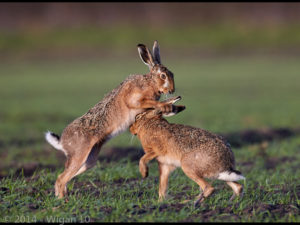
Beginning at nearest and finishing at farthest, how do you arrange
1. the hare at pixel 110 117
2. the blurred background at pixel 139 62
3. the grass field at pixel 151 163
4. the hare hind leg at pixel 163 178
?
the grass field at pixel 151 163 < the hare hind leg at pixel 163 178 < the hare at pixel 110 117 < the blurred background at pixel 139 62

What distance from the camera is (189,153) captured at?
600 cm

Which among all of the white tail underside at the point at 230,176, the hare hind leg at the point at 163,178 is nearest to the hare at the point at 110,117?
the hare hind leg at the point at 163,178

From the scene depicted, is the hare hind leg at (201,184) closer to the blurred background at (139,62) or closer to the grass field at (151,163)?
the grass field at (151,163)

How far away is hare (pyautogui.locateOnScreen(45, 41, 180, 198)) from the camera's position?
6.34 metres

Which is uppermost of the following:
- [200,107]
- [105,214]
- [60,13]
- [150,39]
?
[60,13]

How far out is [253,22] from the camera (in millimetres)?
44188

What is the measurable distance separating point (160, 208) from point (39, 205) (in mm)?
1339

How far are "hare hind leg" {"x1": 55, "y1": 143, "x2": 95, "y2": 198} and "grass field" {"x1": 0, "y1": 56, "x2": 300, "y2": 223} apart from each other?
132mm

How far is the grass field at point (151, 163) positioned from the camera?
532cm

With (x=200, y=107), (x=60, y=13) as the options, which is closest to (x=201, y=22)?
(x=60, y=13)

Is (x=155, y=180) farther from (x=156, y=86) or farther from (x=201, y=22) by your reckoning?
(x=201, y=22)

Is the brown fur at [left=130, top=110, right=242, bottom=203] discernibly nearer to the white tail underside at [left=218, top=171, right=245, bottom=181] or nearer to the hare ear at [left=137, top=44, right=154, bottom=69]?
the white tail underside at [left=218, top=171, right=245, bottom=181]

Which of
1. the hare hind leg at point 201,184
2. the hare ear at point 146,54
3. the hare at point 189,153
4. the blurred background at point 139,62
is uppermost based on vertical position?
the blurred background at point 139,62

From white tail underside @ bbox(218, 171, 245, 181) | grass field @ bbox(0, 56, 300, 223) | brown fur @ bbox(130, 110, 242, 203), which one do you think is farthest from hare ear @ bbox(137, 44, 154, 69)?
white tail underside @ bbox(218, 171, 245, 181)
